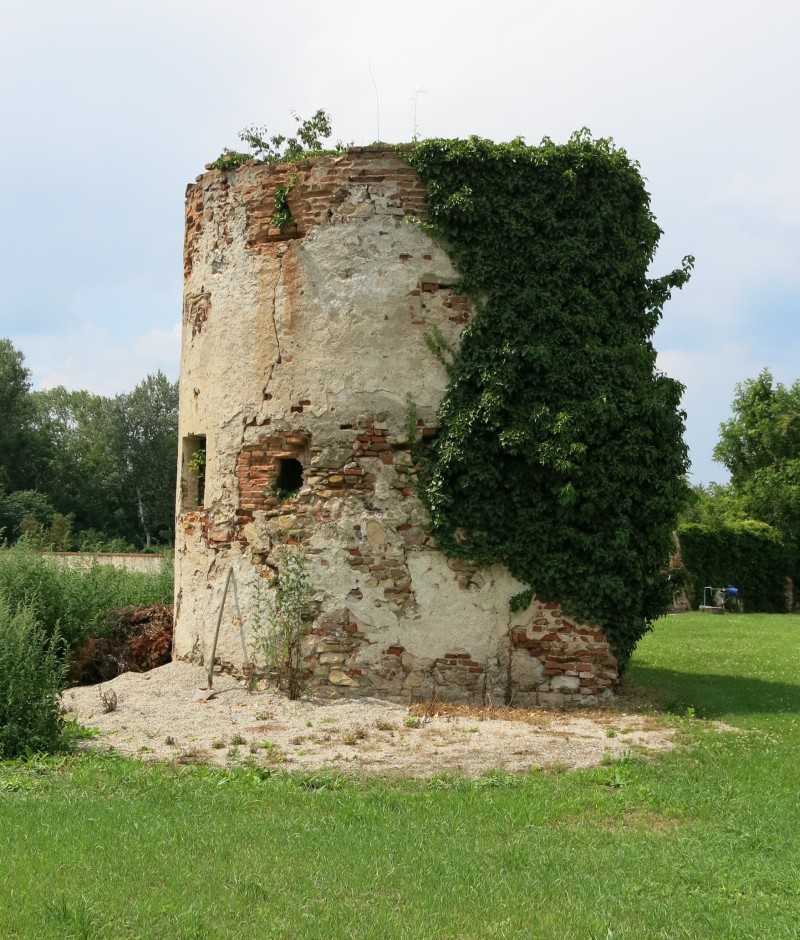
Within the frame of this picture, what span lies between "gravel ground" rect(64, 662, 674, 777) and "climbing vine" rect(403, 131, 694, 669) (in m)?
1.58

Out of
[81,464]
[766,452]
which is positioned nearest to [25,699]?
[766,452]

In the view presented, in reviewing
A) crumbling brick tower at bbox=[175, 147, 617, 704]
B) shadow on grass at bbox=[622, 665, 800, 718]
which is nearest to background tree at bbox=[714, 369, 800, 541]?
shadow on grass at bbox=[622, 665, 800, 718]

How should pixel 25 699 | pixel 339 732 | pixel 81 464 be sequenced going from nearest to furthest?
1. pixel 25 699
2. pixel 339 732
3. pixel 81 464

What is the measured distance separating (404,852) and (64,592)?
922 cm

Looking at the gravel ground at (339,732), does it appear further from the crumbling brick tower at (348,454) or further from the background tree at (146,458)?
the background tree at (146,458)

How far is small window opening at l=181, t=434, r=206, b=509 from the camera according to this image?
39.8ft

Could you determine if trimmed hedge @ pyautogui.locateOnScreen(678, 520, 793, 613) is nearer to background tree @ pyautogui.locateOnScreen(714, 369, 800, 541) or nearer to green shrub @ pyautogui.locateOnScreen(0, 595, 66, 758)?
background tree @ pyautogui.locateOnScreen(714, 369, 800, 541)

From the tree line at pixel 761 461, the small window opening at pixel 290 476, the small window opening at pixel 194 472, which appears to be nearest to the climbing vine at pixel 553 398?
the small window opening at pixel 290 476

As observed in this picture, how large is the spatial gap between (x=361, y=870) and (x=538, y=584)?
5.58 metres

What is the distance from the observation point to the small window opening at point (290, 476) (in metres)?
11.0

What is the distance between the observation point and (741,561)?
32562 mm

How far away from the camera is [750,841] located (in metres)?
5.89

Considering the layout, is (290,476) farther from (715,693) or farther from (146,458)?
(146,458)

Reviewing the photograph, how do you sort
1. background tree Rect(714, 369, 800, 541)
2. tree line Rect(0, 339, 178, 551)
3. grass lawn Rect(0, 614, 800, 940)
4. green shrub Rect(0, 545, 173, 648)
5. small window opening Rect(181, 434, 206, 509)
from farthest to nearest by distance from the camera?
tree line Rect(0, 339, 178, 551) → background tree Rect(714, 369, 800, 541) → green shrub Rect(0, 545, 173, 648) → small window opening Rect(181, 434, 206, 509) → grass lawn Rect(0, 614, 800, 940)
